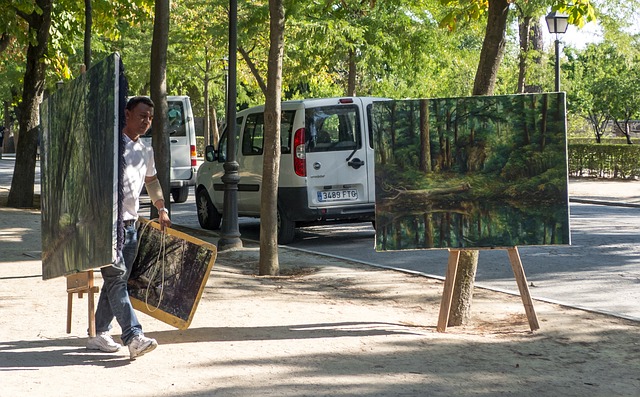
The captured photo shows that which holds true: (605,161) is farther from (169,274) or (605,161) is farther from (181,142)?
(169,274)

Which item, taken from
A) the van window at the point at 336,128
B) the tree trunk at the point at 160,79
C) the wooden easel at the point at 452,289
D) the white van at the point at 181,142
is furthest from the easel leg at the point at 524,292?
the white van at the point at 181,142

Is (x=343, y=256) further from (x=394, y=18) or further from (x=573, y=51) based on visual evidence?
(x=573, y=51)

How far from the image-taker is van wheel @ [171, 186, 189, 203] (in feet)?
77.2

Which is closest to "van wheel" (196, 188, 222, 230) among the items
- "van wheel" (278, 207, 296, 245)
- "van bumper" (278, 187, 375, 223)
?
"van wheel" (278, 207, 296, 245)

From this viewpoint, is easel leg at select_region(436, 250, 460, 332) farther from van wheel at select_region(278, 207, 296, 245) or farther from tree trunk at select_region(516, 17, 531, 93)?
tree trunk at select_region(516, 17, 531, 93)

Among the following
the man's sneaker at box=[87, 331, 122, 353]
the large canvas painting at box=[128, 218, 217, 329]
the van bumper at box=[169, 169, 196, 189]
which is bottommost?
the man's sneaker at box=[87, 331, 122, 353]

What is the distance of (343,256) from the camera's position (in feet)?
44.1

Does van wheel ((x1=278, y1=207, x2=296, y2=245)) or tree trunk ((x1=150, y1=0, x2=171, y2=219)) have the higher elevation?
tree trunk ((x1=150, y1=0, x2=171, y2=219))

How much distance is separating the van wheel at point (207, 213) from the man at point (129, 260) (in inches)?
385

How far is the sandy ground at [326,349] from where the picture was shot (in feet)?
20.5

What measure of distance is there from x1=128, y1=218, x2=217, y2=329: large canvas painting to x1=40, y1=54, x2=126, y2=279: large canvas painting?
0.55 metres

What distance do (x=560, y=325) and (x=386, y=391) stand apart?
2734 millimetres

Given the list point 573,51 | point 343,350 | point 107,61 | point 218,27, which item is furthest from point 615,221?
point 573,51

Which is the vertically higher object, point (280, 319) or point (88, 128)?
point (88, 128)
